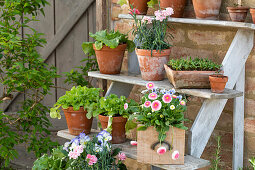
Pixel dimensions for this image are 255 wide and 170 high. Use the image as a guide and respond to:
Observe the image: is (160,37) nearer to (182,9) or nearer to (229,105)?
(182,9)

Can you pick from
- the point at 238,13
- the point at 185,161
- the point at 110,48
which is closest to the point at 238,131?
the point at 185,161

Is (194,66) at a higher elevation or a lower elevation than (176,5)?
lower

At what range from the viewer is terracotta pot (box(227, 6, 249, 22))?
105 inches

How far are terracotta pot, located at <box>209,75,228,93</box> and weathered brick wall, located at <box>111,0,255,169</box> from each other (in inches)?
15.5

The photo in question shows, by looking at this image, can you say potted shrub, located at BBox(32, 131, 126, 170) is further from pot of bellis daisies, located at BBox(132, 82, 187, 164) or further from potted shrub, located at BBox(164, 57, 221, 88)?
potted shrub, located at BBox(164, 57, 221, 88)

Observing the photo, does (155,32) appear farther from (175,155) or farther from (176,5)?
(175,155)

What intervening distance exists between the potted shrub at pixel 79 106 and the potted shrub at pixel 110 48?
0.67ft

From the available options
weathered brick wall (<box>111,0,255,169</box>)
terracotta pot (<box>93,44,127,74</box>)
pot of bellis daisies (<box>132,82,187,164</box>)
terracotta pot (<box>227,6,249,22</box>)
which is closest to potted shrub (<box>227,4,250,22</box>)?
terracotta pot (<box>227,6,249,22</box>)

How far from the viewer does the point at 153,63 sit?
2.94 meters

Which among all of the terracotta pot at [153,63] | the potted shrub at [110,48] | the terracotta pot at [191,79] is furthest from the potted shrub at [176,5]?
the terracotta pot at [191,79]

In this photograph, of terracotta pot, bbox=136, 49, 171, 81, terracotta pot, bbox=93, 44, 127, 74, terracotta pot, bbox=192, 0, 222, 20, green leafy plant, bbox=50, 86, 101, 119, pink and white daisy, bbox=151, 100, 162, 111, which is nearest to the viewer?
pink and white daisy, bbox=151, 100, 162, 111

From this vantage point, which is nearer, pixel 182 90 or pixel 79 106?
pixel 182 90

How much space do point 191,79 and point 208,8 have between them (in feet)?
1.58

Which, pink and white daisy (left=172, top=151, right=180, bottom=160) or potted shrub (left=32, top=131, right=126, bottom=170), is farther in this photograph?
potted shrub (left=32, top=131, right=126, bottom=170)
